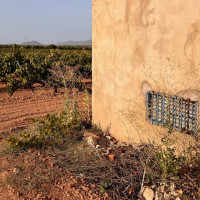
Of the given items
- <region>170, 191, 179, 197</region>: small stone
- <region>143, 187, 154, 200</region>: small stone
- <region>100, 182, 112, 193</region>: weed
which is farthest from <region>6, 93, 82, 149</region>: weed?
<region>170, 191, 179, 197</region>: small stone

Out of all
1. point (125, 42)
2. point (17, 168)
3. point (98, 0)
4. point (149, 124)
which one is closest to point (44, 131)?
point (17, 168)

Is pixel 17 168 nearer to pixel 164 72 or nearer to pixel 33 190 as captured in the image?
pixel 33 190

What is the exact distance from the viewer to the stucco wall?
3.72 metres

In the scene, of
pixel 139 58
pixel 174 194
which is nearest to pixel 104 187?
pixel 174 194

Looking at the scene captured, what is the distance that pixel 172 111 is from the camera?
4051 millimetres

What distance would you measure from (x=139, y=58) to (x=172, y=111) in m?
1.09

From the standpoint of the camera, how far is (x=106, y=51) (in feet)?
17.8

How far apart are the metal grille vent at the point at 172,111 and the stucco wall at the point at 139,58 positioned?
0.34 feet

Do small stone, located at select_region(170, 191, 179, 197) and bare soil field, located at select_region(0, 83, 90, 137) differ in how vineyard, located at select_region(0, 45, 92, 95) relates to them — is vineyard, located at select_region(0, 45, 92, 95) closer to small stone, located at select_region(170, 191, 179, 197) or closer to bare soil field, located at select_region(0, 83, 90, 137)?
bare soil field, located at select_region(0, 83, 90, 137)

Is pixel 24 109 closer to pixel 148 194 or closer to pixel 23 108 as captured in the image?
pixel 23 108

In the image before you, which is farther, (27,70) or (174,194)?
(27,70)

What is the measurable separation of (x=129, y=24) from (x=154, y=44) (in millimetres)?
745

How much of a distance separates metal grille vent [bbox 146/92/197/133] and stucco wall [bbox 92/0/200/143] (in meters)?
0.10

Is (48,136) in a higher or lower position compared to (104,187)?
higher
